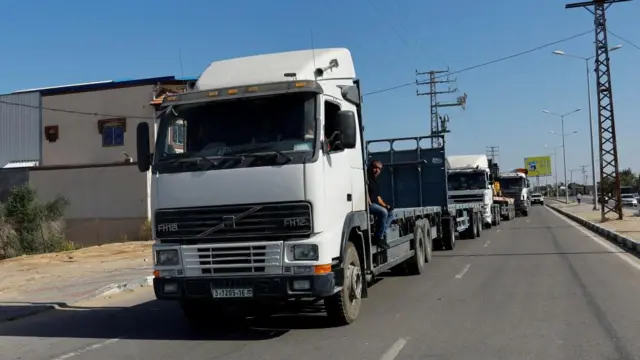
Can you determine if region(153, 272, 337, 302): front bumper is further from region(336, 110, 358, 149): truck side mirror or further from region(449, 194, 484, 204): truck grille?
region(449, 194, 484, 204): truck grille

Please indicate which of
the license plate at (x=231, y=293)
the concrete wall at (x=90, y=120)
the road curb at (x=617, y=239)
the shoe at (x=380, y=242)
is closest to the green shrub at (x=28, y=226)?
the concrete wall at (x=90, y=120)

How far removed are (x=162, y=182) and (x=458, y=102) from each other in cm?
6604

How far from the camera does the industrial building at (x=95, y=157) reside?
30.2 meters

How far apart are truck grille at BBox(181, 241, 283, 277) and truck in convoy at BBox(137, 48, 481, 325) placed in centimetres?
1

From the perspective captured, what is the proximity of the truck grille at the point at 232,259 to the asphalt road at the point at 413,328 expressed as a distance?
2.92ft

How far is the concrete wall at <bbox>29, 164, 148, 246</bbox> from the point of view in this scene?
1179 inches

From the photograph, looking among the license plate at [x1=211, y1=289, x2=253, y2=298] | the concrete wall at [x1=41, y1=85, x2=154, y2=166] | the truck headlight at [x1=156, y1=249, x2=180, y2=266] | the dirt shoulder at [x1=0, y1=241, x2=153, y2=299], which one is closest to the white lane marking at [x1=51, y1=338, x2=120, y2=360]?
the truck headlight at [x1=156, y1=249, x2=180, y2=266]

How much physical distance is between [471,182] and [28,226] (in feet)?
63.7

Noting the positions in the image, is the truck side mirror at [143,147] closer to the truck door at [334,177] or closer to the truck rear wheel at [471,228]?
the truck door at [334,177]

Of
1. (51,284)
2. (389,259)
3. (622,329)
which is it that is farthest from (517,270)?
(51,284)

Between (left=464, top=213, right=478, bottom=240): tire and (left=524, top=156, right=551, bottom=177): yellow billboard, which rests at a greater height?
(left=524, top=156, right=551, bottom=177): yellow billboard

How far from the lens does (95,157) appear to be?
3212cm

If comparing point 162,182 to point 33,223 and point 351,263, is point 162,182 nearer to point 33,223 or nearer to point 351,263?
point 351,263

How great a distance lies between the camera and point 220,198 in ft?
24.1
